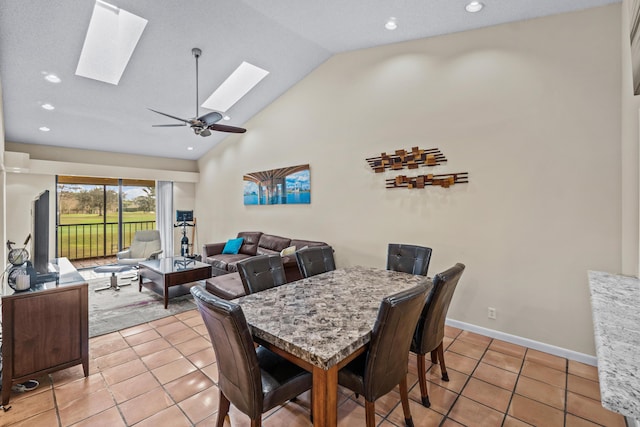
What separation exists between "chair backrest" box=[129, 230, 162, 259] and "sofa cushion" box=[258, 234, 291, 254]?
2212mm

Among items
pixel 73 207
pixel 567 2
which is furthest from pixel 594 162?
pixel 73 207

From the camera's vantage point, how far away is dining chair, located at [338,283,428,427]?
1.51 meters


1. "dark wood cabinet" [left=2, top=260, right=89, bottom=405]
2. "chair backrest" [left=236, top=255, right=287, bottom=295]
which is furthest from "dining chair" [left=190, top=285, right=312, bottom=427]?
"dark wood cabinet" [left=2, top=260, right=89, bottom=405]

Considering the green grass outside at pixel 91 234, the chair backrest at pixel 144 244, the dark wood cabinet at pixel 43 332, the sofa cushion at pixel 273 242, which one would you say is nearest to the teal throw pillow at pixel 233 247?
the sofa cushion at pixel 273 242

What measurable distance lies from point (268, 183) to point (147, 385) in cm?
404

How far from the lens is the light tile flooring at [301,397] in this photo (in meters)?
2.03

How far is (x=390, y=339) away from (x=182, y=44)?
4205mm

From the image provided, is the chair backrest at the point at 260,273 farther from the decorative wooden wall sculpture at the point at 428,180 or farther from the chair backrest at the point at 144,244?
the chair backrest at the point at 144,244

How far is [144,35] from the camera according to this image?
11.7 ft

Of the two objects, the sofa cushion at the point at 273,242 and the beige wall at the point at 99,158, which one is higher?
the beige wall at the point at 99,158

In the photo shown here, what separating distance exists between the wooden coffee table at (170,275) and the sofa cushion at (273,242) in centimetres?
128

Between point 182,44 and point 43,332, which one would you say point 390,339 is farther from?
point 182,44

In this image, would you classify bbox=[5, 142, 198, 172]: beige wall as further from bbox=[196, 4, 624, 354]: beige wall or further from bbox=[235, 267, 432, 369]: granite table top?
bbox=[235, 267, 432, 369]: granite table top

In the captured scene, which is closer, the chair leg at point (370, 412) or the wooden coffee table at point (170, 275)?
the chair leg at point (370, 412)
